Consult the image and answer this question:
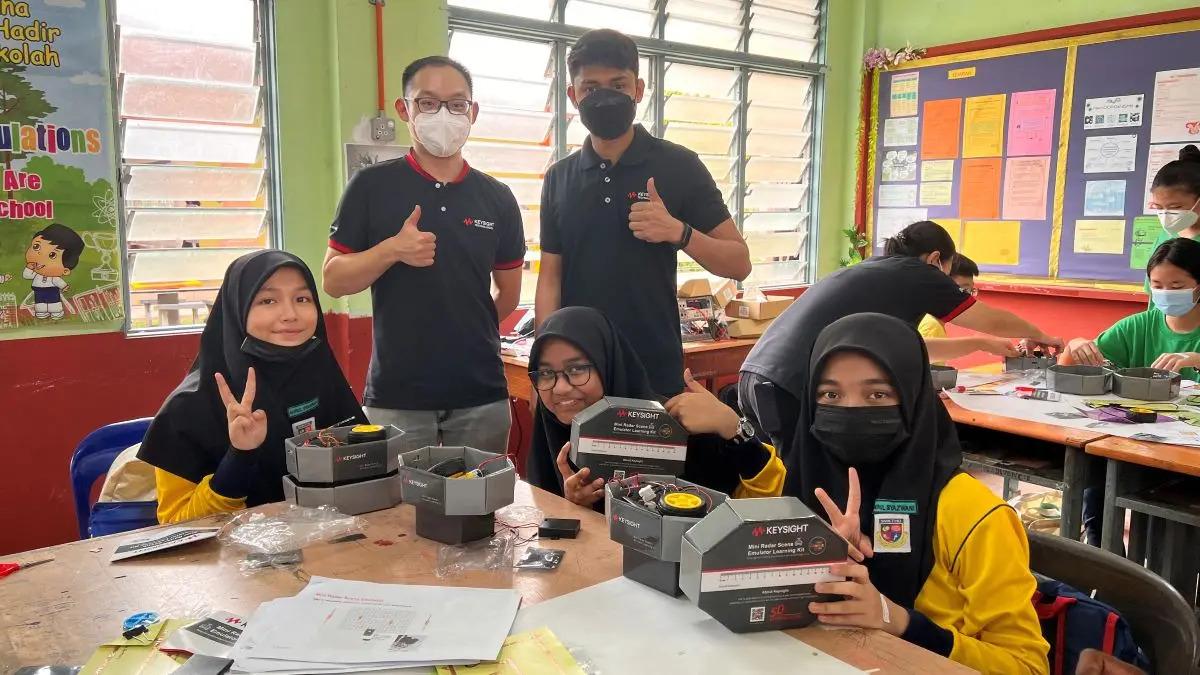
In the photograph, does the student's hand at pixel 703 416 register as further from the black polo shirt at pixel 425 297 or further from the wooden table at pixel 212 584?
the black polo shirt at pixel 425 297

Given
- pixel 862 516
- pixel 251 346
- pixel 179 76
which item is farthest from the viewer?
pixel 179 76

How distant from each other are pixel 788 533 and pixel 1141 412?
2.32 m

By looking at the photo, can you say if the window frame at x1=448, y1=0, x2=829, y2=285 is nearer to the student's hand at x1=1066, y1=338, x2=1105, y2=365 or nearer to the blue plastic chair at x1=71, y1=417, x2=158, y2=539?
the student's hand at x1=1066, y1=338, x2=1105, y2=365

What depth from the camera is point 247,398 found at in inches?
70.4

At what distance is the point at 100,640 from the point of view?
1.22 metres

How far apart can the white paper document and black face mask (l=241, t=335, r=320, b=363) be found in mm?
431

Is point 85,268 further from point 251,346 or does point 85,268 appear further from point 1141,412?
point 1141,412

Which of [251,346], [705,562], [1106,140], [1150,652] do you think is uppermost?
[1106,140]

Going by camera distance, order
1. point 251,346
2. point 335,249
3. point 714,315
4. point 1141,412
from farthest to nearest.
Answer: point 714,315, point 1141,412, point 335,249, point 251,346

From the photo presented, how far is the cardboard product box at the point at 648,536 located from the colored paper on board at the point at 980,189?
4.80 m

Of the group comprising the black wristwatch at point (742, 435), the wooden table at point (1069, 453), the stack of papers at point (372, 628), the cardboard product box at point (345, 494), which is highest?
the black wristwatch at point (742, 435)

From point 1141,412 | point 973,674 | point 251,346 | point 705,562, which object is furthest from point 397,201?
point 1141,412

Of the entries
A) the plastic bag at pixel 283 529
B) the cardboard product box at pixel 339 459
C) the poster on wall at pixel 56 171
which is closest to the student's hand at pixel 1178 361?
the cardboard product box at pixel 339 459

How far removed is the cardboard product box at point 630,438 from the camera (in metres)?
1.57
